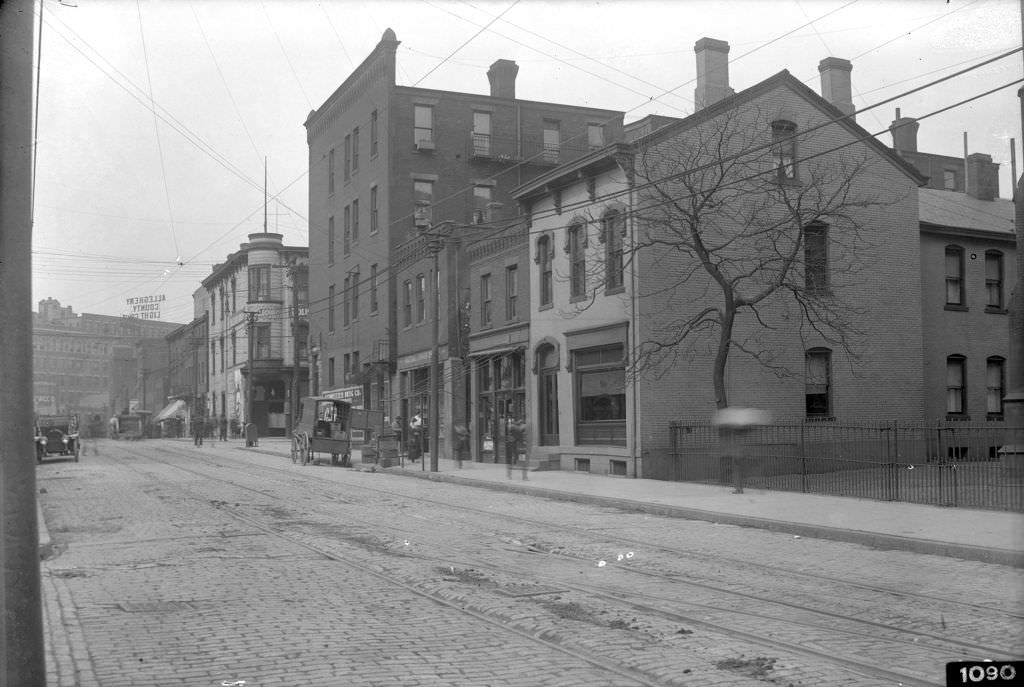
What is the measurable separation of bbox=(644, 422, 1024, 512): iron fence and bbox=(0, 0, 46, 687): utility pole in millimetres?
14311

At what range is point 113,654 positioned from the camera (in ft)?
23.9

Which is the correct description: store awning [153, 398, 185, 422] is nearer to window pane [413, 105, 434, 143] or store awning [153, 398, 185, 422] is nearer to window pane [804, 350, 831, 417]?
window pane [413, 105, 434, 143]

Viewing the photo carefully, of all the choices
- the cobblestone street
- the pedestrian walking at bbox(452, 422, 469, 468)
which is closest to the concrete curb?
the cobblestone street

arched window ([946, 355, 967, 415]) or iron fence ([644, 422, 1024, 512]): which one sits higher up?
arched window ([946, 355, 967, 415])

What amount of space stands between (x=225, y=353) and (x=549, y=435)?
4728 cm

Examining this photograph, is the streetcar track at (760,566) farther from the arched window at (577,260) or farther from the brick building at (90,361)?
the brick building at (90,361)

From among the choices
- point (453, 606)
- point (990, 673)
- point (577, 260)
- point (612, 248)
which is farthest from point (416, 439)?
point (990, 673)

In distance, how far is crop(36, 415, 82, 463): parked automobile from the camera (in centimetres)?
3772

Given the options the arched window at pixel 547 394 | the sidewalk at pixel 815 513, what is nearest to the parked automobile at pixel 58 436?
the arched window at pixel 547 394

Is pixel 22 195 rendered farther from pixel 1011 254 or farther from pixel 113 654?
pixel 1011 254

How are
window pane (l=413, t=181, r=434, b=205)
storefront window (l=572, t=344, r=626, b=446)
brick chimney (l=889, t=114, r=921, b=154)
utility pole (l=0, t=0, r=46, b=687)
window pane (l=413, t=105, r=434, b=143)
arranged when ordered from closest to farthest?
utility pole (l=0, t=0, r=46, b=687), storefront window (l=572, t=344, r=626, b=446), brick chimney (l=889, t=114, r=921, b=154), window pane (l=413, t=181, r=434, b=205), window pane (l=413, t=105, r=434, b=143)

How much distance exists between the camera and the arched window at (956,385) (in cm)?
3073

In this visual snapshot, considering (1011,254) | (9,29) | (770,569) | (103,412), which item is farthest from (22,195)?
(103,412)

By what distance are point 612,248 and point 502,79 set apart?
2381 cm
